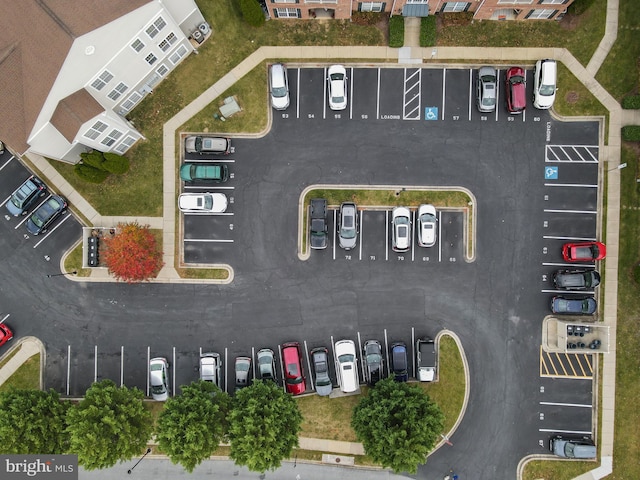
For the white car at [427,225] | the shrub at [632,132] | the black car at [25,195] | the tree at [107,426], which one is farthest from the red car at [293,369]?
the shrub at [632,132]

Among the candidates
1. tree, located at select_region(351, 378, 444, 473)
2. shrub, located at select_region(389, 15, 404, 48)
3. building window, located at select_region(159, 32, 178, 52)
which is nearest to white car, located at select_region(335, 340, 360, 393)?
tree, located at select_region(351, 378, 444, 473)

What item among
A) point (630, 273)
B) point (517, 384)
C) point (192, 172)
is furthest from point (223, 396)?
point (630, 273)

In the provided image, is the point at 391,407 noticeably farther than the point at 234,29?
No

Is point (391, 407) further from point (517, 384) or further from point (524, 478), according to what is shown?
point (524, 478)

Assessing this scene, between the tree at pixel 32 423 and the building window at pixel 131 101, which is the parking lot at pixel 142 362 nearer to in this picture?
the tree at pixel 32 423

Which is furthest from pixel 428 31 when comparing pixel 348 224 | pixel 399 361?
pixel 399 361

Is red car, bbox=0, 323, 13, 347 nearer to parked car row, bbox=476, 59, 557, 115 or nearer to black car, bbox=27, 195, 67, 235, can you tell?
black car, bbox=27, 195, 67, 235
